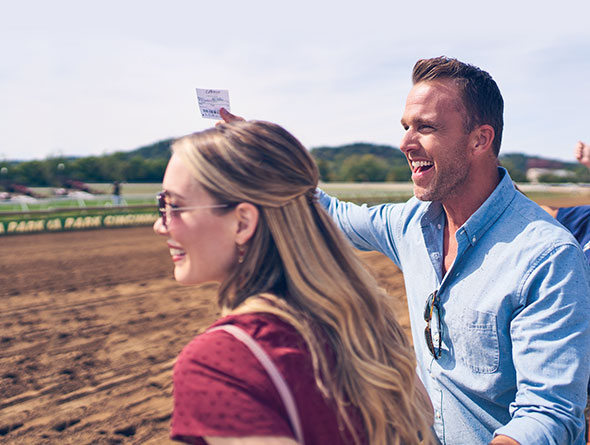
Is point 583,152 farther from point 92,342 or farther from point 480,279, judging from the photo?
point 92,342

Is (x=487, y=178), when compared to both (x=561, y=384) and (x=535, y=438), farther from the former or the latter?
(x=535, y=438)

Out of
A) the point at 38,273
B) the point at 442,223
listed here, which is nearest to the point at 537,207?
the point at 442,223

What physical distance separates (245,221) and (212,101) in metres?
1.18

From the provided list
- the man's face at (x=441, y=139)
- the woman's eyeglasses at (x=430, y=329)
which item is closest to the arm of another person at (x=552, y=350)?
the woman's eyeglasses at (x=430, y=329)

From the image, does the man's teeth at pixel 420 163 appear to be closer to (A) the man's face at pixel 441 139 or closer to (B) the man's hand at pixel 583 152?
(A) the man's face at pixel 441 139

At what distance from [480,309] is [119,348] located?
5722 mm

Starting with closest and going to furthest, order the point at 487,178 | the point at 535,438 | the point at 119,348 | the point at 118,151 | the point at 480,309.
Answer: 1. the point at 535,438
2. the point at 480,309
3. the point at 487,178
4. the point at 119,348
5. the point at 118,151

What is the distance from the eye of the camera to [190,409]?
114 cm

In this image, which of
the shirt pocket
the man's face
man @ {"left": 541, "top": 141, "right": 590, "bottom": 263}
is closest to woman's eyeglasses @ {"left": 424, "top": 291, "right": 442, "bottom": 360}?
the shirt pocket

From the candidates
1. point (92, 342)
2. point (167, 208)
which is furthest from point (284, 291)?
point (92, 342)

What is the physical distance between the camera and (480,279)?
6.89ft

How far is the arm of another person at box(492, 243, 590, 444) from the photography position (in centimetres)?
177

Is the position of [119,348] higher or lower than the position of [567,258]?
lower

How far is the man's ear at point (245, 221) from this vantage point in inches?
56.5
